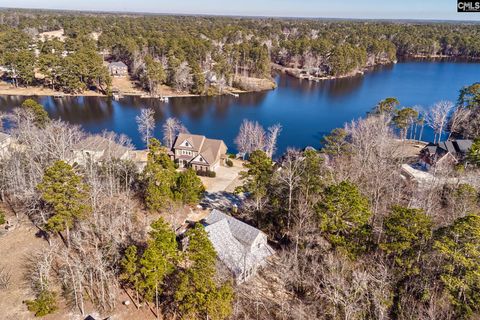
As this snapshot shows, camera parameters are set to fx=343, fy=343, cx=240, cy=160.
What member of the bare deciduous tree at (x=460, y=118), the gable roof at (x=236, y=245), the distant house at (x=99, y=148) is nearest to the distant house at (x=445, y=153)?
the bare deciduous tree at (x=460, y=118)

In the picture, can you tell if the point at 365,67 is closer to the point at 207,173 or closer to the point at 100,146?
the point at 207,173

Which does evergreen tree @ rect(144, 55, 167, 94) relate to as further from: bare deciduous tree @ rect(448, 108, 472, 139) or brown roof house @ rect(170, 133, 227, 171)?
bare deciduous tree @ rect(448, 108, 472, 139)

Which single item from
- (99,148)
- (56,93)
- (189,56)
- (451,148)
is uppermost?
(189,56)

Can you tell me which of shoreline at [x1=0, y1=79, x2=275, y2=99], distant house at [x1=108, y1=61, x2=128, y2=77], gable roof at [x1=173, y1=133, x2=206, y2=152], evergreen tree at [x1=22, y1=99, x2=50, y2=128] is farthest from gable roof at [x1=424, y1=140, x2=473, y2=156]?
distant house at [x1=108, y1=61, x2=128, y2=77]

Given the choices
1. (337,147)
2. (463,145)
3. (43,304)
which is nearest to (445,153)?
(463,145)

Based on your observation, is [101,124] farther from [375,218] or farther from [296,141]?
[375,218]

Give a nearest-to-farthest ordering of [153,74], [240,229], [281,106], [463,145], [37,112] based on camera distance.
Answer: [240,229], [463,145], [37,112], [281,106], [153,74]

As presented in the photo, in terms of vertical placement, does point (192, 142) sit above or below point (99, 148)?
above

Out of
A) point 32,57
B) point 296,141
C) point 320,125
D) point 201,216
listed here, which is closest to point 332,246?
point 201,216

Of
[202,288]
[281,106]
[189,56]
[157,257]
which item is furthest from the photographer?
[189,56]
